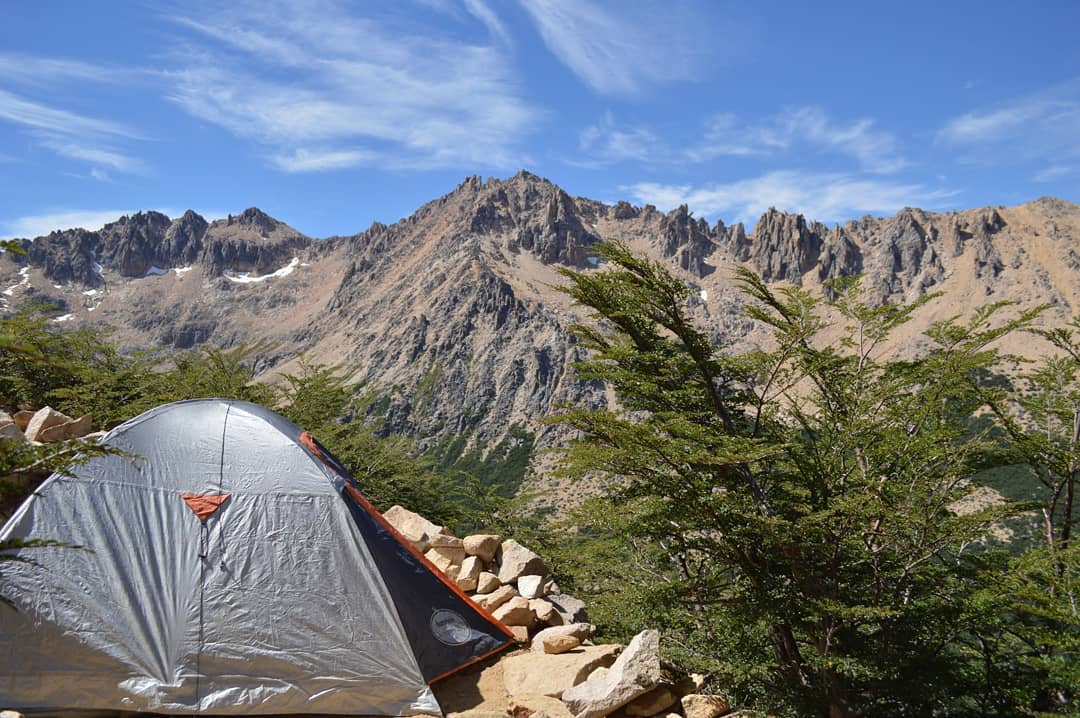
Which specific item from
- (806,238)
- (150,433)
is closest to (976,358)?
(150,433)

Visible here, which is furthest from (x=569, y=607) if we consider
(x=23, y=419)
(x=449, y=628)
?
(x=23, y=419)

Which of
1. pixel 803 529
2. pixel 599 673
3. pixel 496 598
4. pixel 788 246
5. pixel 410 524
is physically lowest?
pixel 599 673

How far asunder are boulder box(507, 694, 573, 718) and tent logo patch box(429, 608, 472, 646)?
3.12ft

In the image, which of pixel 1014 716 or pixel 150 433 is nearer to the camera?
pixel 1014 716

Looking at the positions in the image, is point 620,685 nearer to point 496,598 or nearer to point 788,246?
point 496,598

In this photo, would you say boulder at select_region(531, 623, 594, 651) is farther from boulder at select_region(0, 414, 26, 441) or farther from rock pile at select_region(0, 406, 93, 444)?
rock pile at select_region(0, 406, 93, 444)

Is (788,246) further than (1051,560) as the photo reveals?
Yes

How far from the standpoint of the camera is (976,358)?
952 cm

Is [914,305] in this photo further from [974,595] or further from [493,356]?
[493,356]

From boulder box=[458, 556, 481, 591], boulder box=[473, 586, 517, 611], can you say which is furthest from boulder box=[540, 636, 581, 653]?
boulder box=[458, 556, 481, 591]

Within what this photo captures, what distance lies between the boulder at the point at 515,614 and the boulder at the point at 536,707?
5.14 ft

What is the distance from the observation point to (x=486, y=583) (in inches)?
365

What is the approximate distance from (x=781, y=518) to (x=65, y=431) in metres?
11.9

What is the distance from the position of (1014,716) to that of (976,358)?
5341 mm
